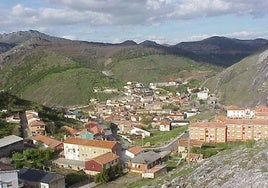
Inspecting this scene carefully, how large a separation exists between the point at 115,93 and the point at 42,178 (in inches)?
3705

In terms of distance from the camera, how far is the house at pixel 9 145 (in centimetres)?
4250

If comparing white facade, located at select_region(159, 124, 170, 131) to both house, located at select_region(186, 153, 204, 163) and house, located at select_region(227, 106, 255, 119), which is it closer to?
house, located at select_region(227, 106, 255, 119)

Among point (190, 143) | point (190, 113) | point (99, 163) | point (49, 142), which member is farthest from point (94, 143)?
point (190, 113)

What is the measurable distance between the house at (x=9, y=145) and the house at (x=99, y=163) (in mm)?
9559

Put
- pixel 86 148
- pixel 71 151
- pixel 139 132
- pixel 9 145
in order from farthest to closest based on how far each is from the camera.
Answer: pixel 139 132 → pixel 71 151 → pixel 86 148 → pixel 9 145

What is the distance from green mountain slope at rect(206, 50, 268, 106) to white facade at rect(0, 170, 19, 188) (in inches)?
2644

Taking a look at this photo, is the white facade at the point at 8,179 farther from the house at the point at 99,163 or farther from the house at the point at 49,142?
the house at the point at 49,142

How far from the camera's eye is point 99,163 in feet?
129

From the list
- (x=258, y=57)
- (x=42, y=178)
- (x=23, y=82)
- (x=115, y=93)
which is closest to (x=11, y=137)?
(x=42, y=178)

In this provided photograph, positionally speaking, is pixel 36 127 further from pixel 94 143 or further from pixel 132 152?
pixel 132 152

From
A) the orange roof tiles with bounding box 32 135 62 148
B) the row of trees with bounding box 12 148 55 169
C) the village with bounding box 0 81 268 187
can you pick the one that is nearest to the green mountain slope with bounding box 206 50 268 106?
the village with bounding box 0 81 268 187

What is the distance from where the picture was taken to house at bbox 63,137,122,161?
4400cm

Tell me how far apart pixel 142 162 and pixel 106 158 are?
154 inches

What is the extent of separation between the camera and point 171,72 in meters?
168
